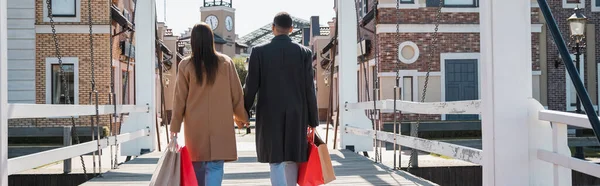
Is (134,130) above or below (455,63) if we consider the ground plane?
below

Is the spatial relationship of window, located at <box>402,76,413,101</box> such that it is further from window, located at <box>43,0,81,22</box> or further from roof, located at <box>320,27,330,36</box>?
roof, located at <box>320,27,330,36</box>

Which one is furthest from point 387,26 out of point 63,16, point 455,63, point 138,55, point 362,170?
point 362,170

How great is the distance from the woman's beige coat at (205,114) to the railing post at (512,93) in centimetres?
187

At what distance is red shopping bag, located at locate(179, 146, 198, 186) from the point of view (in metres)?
4.68

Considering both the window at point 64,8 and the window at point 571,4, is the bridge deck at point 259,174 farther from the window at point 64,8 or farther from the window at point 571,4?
the window at point 571,4

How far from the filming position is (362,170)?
7391 mm

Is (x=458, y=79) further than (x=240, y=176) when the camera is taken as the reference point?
Yes

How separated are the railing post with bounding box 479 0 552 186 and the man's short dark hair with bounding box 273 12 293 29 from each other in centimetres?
165

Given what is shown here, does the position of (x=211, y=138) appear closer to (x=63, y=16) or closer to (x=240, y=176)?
(x=240, y=176)

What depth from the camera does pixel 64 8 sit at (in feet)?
63.3

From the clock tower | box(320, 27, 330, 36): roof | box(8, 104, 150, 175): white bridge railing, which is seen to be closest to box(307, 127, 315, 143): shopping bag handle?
box(8, 104, 150, 175): white bridge railing

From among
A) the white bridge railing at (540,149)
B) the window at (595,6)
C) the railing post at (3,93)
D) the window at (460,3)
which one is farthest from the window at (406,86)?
the railing post at (3,93)

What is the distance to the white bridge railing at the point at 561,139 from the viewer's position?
3307mm

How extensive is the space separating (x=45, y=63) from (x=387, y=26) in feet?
32.3
